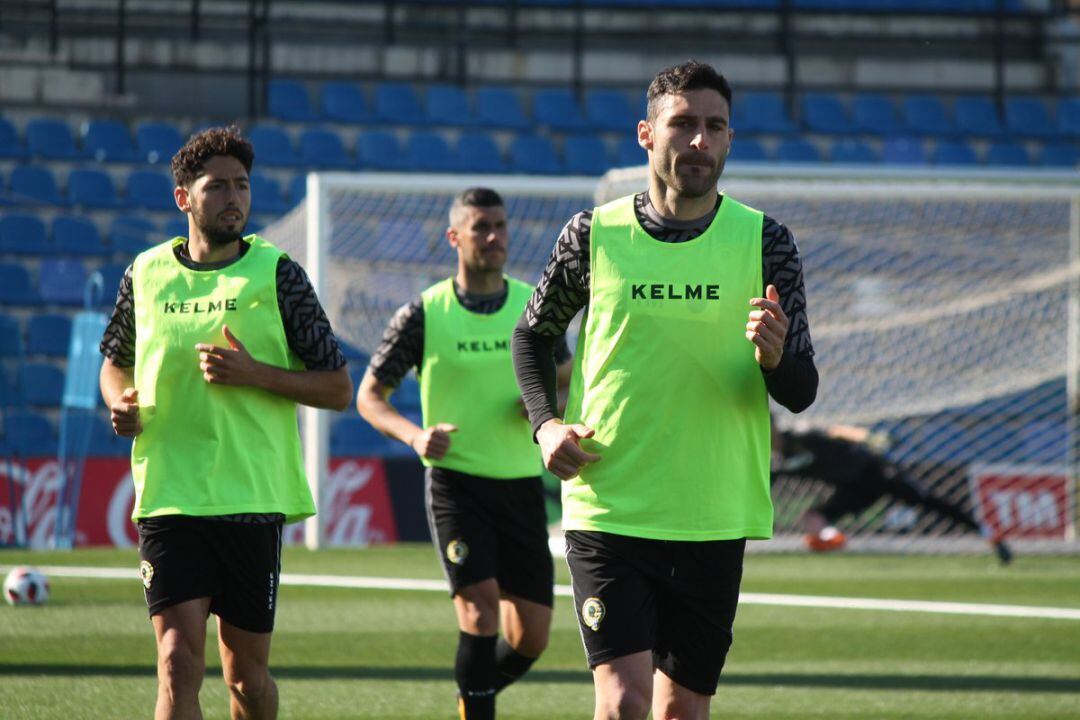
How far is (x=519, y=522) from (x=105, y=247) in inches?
548

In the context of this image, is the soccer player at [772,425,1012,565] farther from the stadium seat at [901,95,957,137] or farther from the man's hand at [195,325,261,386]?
the man's hand at [195,325,261,386]

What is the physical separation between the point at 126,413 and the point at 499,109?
18.0m

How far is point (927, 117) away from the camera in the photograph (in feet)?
78.6

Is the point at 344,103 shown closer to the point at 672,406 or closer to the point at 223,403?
the point at 223,403

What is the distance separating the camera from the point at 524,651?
6809 mm

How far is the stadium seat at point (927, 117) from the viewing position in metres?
23.5

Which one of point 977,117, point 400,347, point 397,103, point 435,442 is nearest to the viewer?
point 435,442

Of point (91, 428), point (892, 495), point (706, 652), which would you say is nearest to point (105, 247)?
point (91, 428)

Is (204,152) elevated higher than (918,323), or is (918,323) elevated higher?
(204,152)

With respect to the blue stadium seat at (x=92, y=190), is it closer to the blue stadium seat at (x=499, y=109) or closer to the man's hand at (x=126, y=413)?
the blue stadium seat at (x=499, y=109)

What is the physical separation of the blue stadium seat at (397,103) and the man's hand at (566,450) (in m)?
18.2

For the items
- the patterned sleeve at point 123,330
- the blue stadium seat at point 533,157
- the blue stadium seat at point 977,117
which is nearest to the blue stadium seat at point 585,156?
the blue stadium seat at point 533,157

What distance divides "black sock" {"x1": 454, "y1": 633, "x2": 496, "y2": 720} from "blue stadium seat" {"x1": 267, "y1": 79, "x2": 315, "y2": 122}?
1616cm

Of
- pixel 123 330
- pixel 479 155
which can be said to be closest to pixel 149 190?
pixel 479 155
